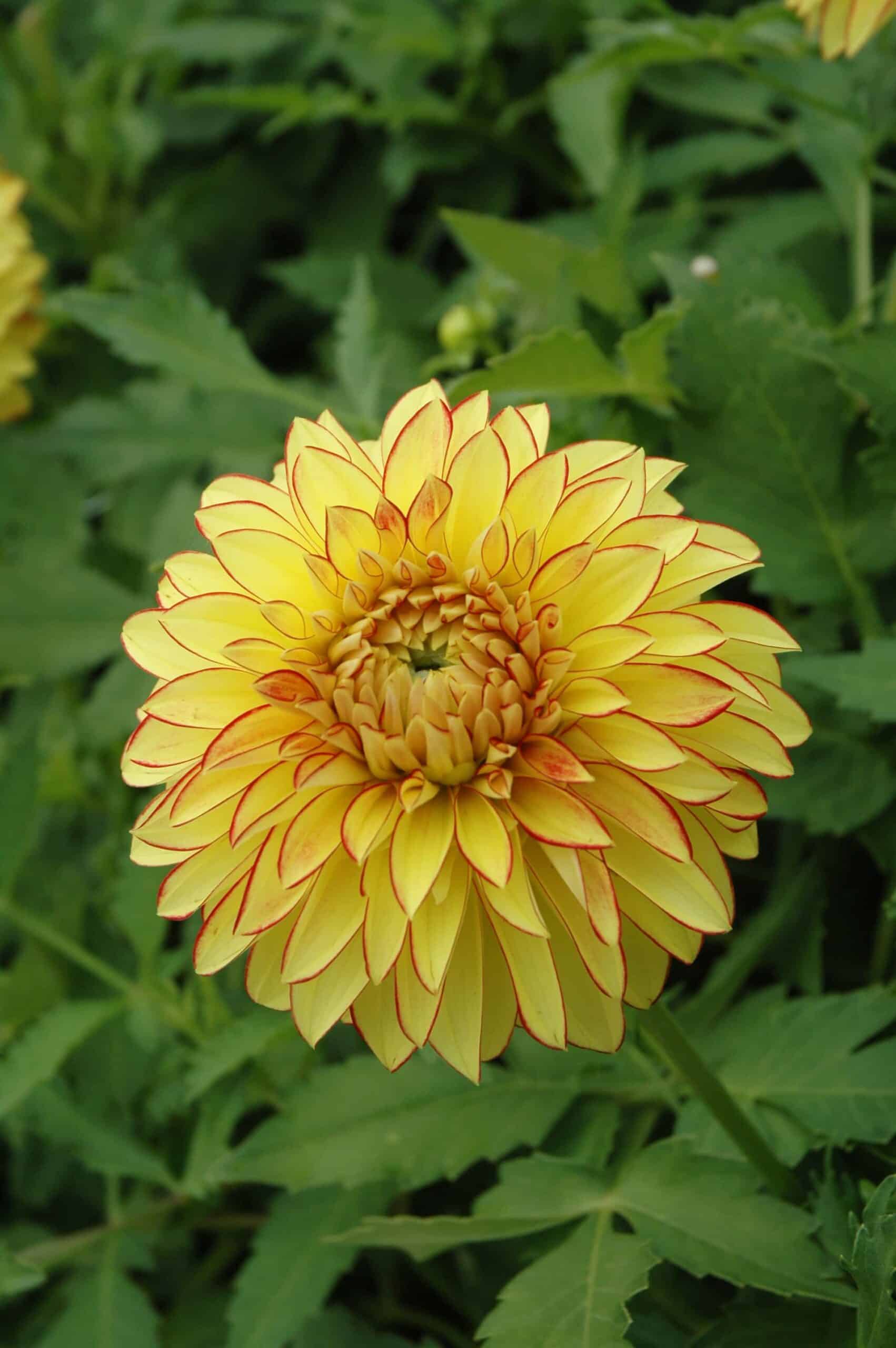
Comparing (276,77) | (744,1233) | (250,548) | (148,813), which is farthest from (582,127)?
(744,1233)

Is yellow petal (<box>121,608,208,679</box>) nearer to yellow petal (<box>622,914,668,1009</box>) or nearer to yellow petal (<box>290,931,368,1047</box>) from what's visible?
yellow petal (<box>290,931,368,1047</box>)

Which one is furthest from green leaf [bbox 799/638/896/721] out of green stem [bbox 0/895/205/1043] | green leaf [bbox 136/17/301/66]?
green leaf [bbox 136/17/301/66]

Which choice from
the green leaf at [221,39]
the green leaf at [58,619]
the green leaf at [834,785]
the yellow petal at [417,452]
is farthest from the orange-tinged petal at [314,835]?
the green leaf at [221,39]

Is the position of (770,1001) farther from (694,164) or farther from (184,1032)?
(694,164)

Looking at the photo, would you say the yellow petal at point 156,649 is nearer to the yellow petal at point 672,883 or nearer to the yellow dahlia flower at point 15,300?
the yellow petal at point 672,883

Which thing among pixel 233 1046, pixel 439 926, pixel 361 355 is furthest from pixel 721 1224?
pixel 361 355

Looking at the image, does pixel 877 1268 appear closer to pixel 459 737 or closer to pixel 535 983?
pixel 535 983
